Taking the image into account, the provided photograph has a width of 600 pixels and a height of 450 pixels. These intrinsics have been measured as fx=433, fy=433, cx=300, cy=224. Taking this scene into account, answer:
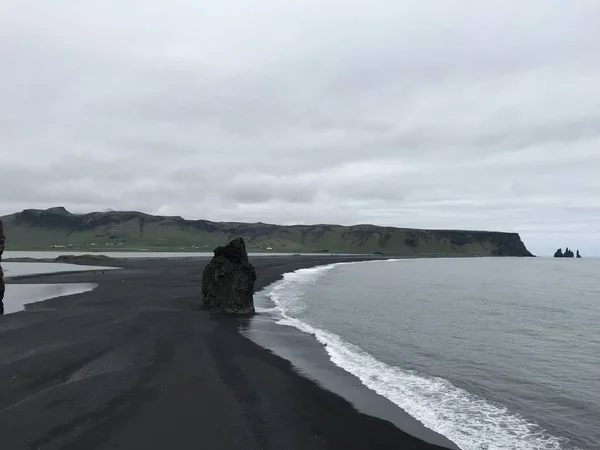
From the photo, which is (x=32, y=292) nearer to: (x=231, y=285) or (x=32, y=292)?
(x=32, y=292)

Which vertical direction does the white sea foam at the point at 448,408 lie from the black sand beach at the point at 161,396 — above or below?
below

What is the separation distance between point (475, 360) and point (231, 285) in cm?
1850

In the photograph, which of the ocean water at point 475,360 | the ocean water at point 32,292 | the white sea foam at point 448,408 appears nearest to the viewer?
the white sea foam at point 448,408

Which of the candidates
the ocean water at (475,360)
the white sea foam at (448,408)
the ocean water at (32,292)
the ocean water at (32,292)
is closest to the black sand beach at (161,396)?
the white sea foam at (448,408)

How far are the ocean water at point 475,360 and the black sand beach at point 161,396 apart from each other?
285 cm

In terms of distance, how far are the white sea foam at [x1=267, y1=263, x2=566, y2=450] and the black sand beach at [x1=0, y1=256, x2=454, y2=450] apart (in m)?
1.62

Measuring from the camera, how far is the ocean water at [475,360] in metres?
13.6

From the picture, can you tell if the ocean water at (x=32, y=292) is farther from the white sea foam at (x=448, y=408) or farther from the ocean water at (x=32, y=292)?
the white sea foam at (x=448, y=408)

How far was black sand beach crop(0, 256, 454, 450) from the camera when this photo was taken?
11219 mm

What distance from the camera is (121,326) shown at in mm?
25547

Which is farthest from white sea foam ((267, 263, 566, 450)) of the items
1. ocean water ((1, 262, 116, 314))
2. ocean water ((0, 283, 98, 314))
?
ocean water ((1, 262, 116, 314))

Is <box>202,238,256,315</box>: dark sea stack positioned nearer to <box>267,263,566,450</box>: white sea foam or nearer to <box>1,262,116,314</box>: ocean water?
<box>267,263,566,450</box>: white sea foam

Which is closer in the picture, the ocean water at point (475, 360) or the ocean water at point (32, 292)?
the ocean water at point (475, 360)

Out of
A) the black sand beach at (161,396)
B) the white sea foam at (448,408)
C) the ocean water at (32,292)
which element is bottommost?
the ocean water at (32,292)
